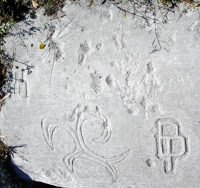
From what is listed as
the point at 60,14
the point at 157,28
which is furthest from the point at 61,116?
the point at 157,28

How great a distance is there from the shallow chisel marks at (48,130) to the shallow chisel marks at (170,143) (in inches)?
21.1

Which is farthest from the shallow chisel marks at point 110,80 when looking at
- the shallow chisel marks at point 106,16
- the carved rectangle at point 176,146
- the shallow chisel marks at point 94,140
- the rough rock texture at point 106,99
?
the carved rectangle at point 176,146

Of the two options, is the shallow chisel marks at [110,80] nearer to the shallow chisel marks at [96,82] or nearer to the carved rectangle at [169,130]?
the shallow chisel marks at [96,82]

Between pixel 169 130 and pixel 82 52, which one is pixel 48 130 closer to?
pixel 82 52

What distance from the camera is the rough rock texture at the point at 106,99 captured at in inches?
67.6

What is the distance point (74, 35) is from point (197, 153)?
83 cm

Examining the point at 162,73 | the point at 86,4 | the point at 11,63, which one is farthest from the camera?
the point at 11,63

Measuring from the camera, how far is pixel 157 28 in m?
1.73

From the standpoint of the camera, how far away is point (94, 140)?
185cm

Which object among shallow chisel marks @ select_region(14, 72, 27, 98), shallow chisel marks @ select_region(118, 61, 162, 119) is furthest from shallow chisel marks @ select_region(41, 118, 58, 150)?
shallow chisel marks @ select_region(118, 61, 162, 119)

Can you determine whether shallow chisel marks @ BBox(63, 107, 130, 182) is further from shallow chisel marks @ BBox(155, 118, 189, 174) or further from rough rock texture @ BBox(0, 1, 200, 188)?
shallow chisel marks @ BBox(155, 118, 189, 174)

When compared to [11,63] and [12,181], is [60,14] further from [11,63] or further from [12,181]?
[12,181]

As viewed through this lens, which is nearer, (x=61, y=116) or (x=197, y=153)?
(x=197, y=153)

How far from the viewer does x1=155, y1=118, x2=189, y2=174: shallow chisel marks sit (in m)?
1.75
